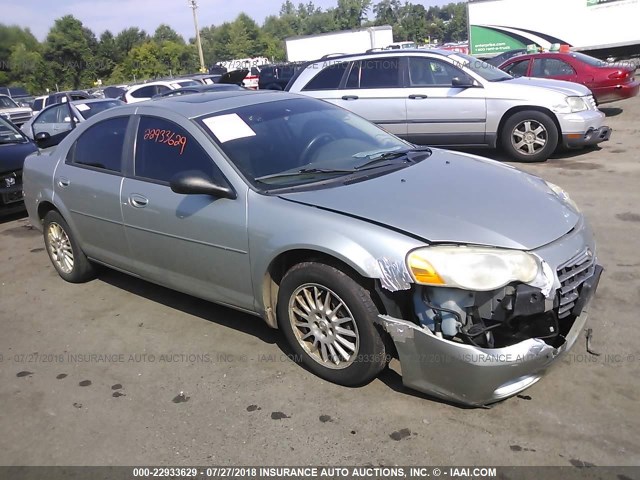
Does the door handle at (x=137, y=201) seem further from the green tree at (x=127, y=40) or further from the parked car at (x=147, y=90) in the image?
the green tree at (x=127, y=40)

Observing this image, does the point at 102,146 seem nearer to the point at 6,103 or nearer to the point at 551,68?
the point at 551,68

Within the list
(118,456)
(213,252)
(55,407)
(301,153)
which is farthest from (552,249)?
(55,407)

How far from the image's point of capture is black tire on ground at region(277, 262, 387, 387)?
3074 mm

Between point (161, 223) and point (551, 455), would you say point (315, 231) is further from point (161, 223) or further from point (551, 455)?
point (551, 455)

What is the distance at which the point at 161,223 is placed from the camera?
13.1 ft

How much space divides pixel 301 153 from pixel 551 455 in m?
2.31

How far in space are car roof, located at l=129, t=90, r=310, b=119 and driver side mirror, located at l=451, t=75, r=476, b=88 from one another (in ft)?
15.3

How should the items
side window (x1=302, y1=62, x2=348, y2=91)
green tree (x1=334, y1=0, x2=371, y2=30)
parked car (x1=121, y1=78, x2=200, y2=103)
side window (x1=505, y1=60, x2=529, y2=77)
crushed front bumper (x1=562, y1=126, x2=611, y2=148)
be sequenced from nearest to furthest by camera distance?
1. crushed front bumper (x1=562, y1=126, x2=611, y2=148)
2. side window (x1=302, y1=62, x2=348, y2=91)
3. side window (x1=505, y1=60, x2=529, y2=77)
4. parked car (x1=121, y1=78, x2=200, y2=103)
5. green tree (x1=334, y1=0, x2=371, y2=30)

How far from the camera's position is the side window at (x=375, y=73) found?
9172mm

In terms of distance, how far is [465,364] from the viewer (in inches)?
110

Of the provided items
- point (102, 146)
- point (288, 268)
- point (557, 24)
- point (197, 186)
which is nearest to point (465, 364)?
point (288, 268)

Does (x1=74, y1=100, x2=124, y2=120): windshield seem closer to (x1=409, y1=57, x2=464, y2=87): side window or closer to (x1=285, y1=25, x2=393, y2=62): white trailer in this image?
(x1=409, y1=57, x2=464, y2=87): side window

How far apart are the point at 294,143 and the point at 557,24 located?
2073 cm

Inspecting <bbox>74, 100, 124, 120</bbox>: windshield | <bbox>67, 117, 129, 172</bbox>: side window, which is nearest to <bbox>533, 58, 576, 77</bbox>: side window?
<bbox>74, 100, 124, 120</bbox>: windshield
